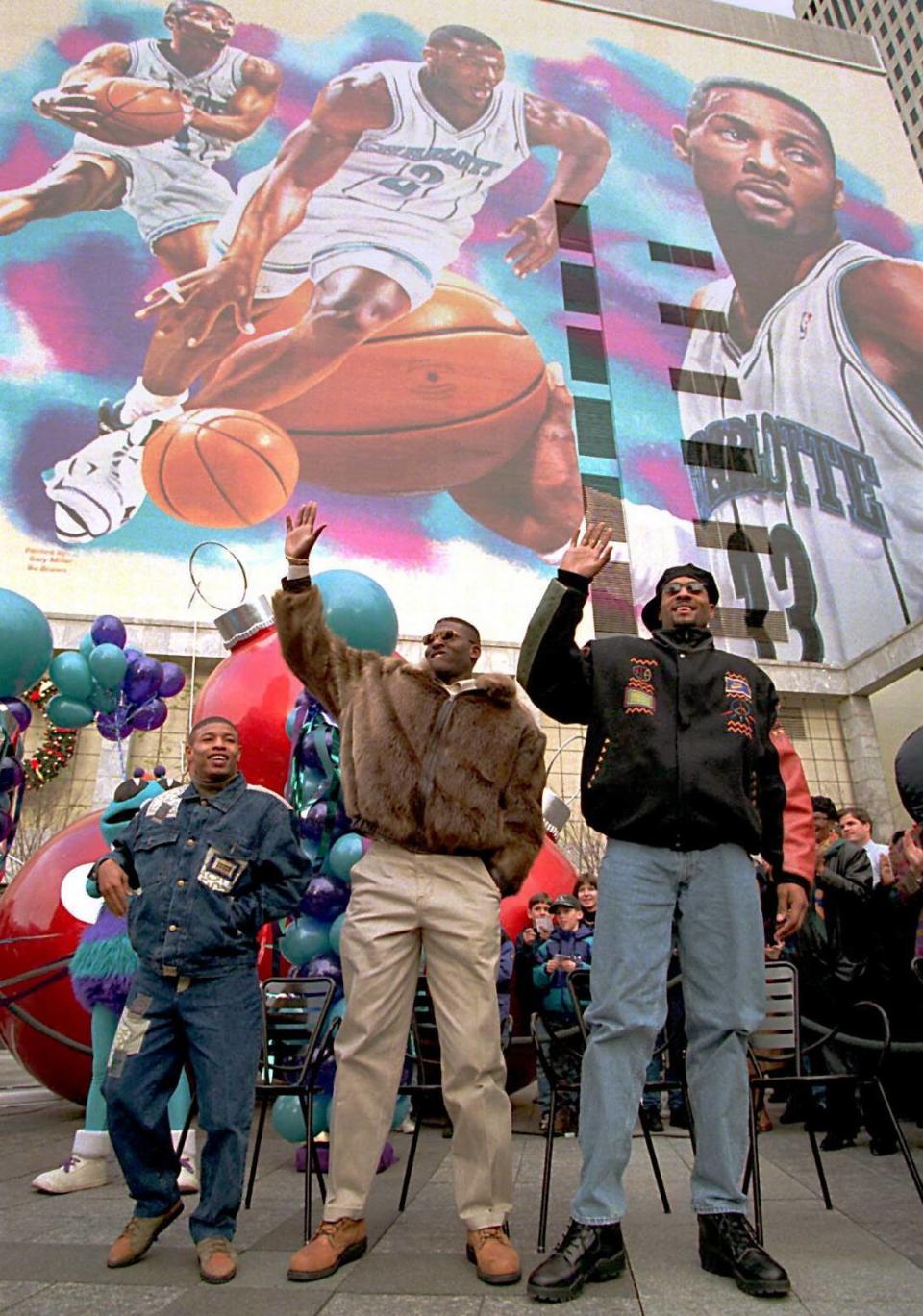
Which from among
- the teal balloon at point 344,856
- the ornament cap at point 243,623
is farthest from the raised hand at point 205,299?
the teal balloon at point 344,856

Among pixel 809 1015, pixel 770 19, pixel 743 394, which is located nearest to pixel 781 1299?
pixel 809 1015

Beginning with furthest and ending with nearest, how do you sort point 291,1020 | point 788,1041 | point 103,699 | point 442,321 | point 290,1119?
1. point 442,321
2. point 103,699
3. point 290,1119
4. point 291,1020
5. point 788,1041

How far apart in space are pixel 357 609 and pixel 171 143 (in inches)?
1106

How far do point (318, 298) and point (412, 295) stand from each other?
2.75 m

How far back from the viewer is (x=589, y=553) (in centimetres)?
276

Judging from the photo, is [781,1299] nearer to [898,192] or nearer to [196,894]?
[196,894]

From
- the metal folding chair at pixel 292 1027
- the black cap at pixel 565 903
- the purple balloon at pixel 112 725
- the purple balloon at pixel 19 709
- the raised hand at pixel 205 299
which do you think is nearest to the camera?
the metal folding chair at pixel 292 1027

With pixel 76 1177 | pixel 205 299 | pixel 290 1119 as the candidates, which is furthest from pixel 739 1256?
pixel 205 299

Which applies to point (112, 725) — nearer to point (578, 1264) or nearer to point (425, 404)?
point (578, 1264)

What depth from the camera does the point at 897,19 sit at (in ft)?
243

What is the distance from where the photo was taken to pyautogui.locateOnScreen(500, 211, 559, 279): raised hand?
2817 centimetres

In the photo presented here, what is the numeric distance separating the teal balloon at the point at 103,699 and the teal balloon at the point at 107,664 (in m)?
0.06

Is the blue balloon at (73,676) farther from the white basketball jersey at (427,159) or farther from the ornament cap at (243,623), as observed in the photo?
the white basketball jersey at (427,159)

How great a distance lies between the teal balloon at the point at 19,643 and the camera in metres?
5.12
